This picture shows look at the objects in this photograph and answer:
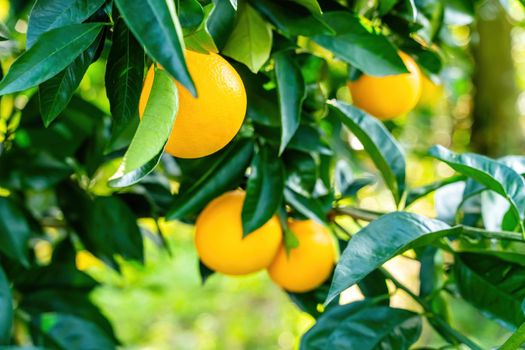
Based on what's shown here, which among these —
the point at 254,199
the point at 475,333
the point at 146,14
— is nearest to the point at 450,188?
the point at 254,199

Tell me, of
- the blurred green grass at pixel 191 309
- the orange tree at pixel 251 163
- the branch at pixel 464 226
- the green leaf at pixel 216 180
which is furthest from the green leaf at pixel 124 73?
the blurred green grass at pixel 191 309

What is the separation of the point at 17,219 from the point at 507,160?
62 cm

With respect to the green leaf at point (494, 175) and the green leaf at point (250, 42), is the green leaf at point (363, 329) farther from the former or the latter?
the green leaf at point (250, 42)

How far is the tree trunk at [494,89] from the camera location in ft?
5.77

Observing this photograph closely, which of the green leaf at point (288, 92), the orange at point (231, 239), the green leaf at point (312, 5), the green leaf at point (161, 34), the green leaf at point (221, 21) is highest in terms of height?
the green leaf at point (161, 34)

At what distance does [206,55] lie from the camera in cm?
49

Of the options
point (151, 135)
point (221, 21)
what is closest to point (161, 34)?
point (151, 135)

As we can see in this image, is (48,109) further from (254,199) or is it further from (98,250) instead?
(98,250)

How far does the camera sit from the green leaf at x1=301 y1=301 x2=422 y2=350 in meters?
0.65

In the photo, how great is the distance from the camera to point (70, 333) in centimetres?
83

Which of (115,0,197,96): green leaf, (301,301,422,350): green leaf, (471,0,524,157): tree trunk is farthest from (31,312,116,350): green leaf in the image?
(471,0,524,157): tree trunk

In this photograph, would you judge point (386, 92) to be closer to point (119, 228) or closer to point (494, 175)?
point (494, 175)

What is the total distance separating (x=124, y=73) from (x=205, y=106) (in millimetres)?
70

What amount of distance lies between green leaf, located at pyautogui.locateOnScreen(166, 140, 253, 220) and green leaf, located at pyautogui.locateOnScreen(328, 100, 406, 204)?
126 millimetres
